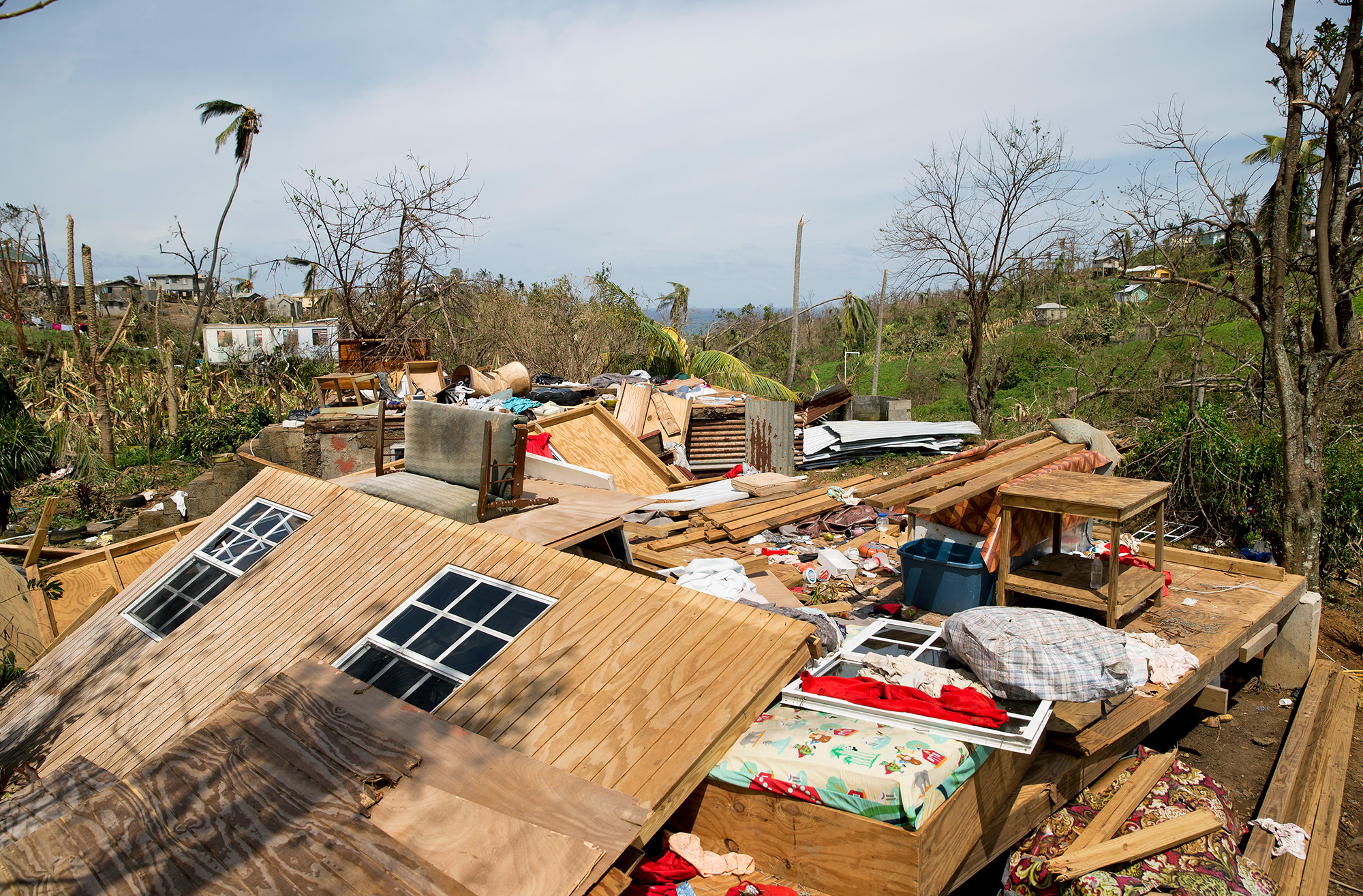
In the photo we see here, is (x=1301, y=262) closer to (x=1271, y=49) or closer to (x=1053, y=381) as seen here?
(x=1271, y=49)

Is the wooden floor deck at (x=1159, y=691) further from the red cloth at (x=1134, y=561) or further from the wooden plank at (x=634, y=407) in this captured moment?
the wooden plank at (x=634, y=407)

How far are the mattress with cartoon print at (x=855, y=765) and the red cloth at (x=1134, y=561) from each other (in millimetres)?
3411

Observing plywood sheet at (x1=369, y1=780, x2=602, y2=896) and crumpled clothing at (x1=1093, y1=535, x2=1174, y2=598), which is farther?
crumpled clothing at (x1=1093, y1=535, x2=1174, y2=598)

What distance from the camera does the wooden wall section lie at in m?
3.38

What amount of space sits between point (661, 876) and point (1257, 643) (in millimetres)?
4968

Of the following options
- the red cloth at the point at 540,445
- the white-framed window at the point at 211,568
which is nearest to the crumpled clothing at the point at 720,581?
the white-framed window at the point at 211,568

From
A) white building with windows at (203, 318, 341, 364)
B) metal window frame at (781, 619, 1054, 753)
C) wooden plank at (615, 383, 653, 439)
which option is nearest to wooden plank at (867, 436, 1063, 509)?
metal window frame at (781, 619, 1054, 753)

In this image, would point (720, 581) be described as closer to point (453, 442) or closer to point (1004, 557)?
point (1004, 557)

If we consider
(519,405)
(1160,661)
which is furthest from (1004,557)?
(519,405)

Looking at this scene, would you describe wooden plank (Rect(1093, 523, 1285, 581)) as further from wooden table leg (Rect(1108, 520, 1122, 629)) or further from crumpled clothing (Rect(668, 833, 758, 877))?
crumpled clothing (Rect(668, 833, 758, 877))

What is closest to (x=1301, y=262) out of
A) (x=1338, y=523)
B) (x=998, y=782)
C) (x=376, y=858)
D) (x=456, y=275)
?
(x=1338, y=523)

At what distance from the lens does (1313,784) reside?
191 inches

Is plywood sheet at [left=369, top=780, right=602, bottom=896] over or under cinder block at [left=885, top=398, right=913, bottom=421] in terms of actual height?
under

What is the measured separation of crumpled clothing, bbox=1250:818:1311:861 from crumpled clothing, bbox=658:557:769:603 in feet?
10.3
